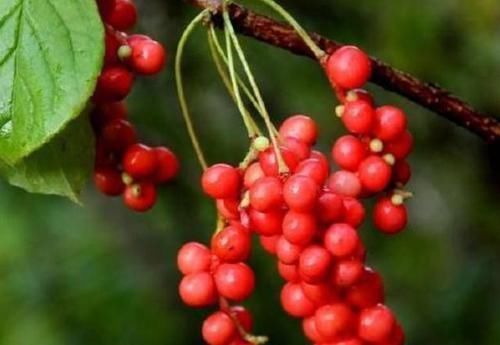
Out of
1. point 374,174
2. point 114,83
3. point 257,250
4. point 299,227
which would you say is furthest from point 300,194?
point 257,250

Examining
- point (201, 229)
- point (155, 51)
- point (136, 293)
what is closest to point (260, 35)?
point (155, 51)

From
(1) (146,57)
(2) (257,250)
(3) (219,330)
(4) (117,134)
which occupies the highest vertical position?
(1) (146,57)

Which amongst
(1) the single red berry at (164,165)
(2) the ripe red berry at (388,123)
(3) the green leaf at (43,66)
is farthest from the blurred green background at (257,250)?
(3) the green leaf at (43,66)

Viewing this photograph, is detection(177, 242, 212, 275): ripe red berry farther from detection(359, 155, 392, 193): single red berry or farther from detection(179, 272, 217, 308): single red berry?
detection(359, 155, 392, 193): single red berry

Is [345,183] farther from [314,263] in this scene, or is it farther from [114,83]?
[114,83]

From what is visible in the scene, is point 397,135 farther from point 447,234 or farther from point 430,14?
point 447,234
